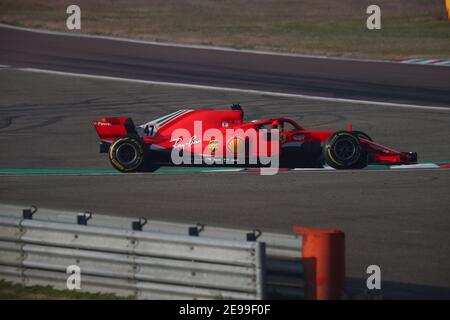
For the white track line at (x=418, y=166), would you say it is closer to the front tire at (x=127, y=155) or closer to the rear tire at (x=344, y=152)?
the rear tire at (x=344, y=152)

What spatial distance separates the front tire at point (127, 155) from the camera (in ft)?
52.9

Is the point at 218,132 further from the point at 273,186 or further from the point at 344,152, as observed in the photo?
the point at 344,152

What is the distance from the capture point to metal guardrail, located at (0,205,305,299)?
820cm

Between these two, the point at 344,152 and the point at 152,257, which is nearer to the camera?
the point at 152,257

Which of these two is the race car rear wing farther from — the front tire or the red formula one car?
the front tire

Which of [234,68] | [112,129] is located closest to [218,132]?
[112,129]

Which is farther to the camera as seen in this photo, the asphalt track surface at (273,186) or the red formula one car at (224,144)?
the red formula one car at (224,144)

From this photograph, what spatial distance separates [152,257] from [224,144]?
7329mm

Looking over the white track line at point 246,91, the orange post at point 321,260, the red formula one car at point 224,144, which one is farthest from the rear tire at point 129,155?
the white track line at point 246,91

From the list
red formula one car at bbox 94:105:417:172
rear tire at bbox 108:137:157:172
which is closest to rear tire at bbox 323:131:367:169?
red formula one car at bbox 94:105:417:172

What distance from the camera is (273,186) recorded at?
1522 centimetres

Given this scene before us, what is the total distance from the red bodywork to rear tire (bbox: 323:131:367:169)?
144mm

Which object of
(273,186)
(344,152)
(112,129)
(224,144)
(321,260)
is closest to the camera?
(321,260)
